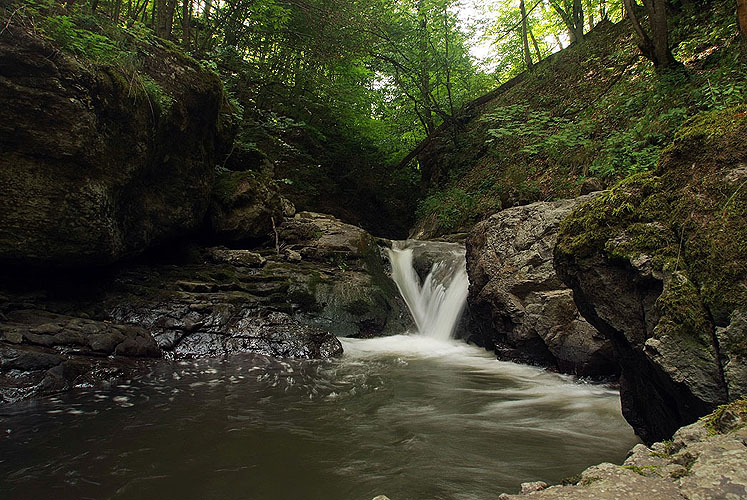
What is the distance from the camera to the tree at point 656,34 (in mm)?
7992

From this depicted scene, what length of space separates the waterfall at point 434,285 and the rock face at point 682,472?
717 cm

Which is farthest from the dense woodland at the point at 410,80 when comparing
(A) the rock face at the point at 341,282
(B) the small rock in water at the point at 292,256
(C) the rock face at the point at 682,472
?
(C) the rock face at the point at 682,472

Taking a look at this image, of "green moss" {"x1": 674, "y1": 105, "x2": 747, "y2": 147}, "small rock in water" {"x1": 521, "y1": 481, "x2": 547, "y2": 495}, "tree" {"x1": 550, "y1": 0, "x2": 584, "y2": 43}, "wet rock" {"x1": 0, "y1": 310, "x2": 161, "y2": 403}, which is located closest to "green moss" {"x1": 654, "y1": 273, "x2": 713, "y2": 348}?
"green moss" {"x1": 674, "y1": 105, "x2": 747, "y2": 147}

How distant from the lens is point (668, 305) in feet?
7.89

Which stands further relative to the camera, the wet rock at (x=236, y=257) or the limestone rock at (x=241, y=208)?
the limestone rock at (x=241, y=208)

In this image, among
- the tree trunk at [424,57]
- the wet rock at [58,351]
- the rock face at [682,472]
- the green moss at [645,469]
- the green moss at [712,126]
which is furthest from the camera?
the tree trunk at [424,57]

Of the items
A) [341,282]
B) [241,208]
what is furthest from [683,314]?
[241,208]

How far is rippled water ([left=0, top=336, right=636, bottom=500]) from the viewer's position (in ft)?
8.50

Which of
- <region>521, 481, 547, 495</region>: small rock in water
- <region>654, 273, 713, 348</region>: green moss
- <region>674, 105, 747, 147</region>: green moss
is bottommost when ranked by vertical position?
<region>521, 481, 547, 495</region>: small rock in water

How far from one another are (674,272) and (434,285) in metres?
7.74

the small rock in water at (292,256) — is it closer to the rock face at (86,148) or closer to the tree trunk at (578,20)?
the rock face at (86,148)

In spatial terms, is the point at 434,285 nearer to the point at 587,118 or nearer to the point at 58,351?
the point at 587,118

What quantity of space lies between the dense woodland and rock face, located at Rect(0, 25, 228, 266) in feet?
1.09

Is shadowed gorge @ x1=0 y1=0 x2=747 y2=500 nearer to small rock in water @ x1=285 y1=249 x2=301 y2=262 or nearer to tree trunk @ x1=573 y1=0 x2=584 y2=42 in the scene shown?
small rock in water @ x1=285 y1=249 x2=301 y2=262
